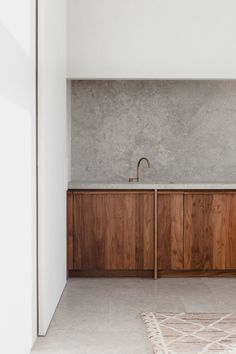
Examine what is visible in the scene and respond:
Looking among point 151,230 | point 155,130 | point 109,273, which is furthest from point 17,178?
point 155,130

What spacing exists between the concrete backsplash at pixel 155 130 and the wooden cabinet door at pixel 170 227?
73 centimetres

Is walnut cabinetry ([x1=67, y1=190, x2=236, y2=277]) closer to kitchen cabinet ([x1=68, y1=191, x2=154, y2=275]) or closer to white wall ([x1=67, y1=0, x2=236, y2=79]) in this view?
kitchen cabinet ([x1=68, y1=191, x2=154, y2=275])

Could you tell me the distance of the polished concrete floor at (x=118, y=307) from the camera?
301 cm

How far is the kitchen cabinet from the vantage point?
15.0 ft

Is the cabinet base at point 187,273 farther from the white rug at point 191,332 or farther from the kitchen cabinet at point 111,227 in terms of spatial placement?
the white rug at point 191,332

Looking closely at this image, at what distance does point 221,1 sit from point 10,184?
10.1ft

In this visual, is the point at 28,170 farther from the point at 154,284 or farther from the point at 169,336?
the point at 154,284

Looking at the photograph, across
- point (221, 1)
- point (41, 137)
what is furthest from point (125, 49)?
point (41, 137)

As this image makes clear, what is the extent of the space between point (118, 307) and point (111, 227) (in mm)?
975

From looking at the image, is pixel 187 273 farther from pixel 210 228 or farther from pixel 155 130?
pixel 155 130

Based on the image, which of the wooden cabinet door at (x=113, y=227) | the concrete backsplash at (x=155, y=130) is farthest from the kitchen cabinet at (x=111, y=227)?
the concrete backsplash at (x=155, y=130)

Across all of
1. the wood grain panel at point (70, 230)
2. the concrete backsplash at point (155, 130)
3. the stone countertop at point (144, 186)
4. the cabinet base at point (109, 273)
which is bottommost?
the cabinet base at point (109, 273)

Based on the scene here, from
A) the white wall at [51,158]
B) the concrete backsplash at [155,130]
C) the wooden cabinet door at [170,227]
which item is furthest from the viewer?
the concrete backsplash at [155,130]

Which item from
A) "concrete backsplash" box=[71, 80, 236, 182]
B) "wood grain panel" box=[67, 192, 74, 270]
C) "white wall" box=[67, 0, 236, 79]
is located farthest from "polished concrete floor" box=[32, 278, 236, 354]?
"white wall" box=[67, 0, 236, 79]
